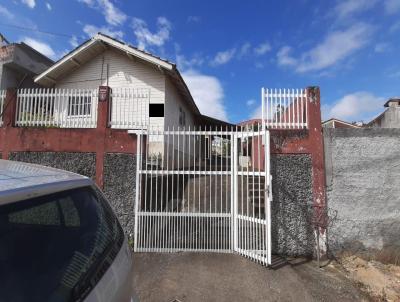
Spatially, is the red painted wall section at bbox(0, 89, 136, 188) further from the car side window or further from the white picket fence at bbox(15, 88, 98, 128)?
the car side window

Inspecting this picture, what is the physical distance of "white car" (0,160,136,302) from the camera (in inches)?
46.6

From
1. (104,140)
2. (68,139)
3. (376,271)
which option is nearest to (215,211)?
(104,140)

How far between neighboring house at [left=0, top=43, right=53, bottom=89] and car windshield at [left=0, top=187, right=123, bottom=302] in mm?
13727

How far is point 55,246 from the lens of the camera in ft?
4.68

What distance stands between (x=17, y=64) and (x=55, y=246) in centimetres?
1587

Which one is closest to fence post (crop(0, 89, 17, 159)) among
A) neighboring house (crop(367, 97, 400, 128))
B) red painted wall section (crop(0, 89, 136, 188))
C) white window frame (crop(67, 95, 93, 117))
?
red painted wall section (crop(0, 89, 136, 188))

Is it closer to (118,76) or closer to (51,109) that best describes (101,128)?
(51,109)

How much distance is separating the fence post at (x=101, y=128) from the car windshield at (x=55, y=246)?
14.5 feet

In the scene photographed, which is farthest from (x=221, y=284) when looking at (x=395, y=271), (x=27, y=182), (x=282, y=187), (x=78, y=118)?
(x=78, y=118)

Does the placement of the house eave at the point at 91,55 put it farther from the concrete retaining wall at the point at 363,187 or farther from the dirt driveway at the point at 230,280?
the dirt driveway at the point at 230,280

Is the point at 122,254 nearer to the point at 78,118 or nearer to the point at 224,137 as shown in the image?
the point at 224,137

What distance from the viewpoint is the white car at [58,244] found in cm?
118

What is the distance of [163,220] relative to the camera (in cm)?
580

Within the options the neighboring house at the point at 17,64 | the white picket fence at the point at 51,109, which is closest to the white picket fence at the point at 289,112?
the white picket fence at the point at 51,109
